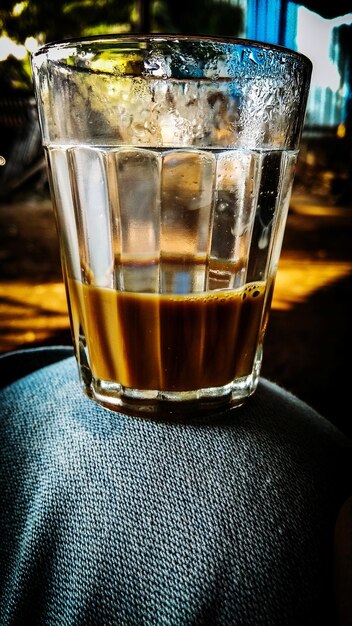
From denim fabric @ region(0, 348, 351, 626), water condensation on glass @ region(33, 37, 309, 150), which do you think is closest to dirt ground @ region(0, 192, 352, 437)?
denim fabric @ region(0, 348, 351, 626)

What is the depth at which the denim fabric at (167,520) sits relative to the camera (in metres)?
0.30

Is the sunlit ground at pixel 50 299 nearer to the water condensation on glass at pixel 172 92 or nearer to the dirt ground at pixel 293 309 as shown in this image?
the dirt ground at pixel 293 309

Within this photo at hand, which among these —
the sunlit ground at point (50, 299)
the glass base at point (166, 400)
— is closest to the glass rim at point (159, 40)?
the glass base at point (166, 400)

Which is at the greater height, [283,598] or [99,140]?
[99,140]

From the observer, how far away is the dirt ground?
1.26 m

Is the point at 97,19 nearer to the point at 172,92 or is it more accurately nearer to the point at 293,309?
the point at 293,309

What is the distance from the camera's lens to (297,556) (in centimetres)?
32

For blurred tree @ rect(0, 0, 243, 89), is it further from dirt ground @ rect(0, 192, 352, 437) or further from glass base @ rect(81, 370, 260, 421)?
dirt ground @ rect(0, 192, 352, 437)

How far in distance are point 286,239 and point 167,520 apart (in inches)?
114

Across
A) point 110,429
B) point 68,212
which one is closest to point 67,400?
point 110,429

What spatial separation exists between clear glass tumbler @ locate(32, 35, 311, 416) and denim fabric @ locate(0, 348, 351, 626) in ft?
0.12

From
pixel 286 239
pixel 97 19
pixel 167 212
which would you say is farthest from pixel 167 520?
pixel 97 19

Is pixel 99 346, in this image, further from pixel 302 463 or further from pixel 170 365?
pixel 302 463

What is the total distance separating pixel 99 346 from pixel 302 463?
176 millimetres
